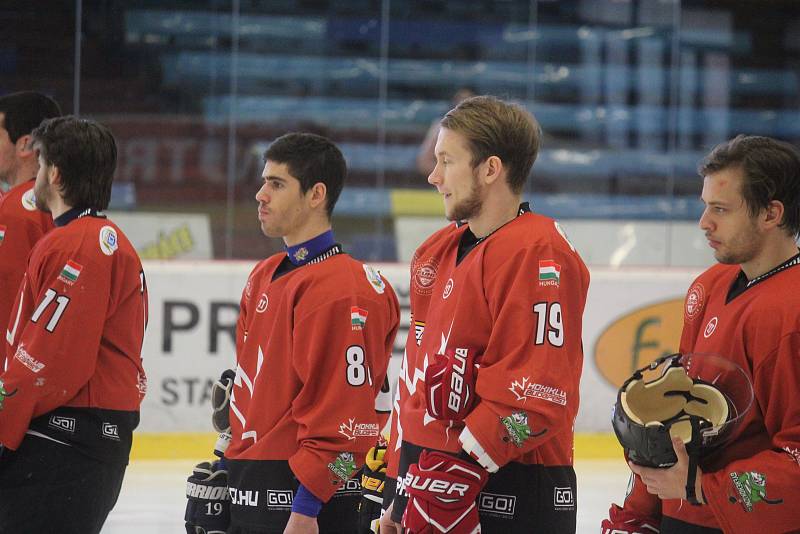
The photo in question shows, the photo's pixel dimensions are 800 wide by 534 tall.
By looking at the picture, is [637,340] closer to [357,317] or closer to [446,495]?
[357,317]

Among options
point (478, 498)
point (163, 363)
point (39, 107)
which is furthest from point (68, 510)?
point (163, 363)

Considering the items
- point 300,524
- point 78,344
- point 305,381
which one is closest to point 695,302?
point 305,381

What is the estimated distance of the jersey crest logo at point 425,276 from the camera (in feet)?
8.55

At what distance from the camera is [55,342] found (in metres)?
2.81

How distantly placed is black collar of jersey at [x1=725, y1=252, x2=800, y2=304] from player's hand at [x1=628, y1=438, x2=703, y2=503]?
349 mm

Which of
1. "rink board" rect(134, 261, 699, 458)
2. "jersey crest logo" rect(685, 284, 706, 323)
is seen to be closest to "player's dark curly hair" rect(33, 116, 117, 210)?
"jersey crest logo" rect(685, 284, 706, 323)

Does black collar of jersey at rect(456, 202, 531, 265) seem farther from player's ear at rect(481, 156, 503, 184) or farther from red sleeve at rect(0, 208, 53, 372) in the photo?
red sleeve at rect(0, 208, 53, 372)

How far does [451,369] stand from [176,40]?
6.95m

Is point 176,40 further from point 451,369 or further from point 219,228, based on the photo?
point 451,369

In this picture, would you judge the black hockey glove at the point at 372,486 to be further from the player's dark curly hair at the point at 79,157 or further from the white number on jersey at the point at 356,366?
the player's dark curly hair at the point at 79,157

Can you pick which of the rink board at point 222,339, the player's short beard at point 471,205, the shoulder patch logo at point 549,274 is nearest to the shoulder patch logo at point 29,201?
the player's short beard at point 471,205

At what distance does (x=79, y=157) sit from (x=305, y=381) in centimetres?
88

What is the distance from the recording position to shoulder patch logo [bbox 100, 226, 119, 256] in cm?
294

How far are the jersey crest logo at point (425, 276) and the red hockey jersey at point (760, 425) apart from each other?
60 centimetres
